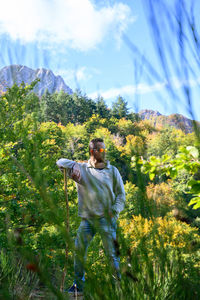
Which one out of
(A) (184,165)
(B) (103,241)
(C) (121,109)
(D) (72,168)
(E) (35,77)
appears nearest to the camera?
(B) (103,241)

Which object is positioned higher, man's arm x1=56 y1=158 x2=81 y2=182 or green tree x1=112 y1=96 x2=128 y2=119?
green tree x1=112 y1=96 x2=128 y2=119

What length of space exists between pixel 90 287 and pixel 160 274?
0.78 ft

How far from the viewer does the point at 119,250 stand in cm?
69

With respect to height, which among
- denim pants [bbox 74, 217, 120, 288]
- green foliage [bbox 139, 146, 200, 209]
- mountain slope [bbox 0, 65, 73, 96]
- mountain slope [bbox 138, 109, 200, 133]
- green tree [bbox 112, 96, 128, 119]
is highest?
mountain slope [bbox 0, 65, 73, 96]

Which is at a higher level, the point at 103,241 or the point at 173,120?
the point at 173,120

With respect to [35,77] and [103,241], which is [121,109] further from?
[103,241]

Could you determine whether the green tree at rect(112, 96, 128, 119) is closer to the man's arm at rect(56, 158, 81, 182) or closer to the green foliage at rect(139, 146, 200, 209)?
the green foliage at rect(139, 146, 200, 209)

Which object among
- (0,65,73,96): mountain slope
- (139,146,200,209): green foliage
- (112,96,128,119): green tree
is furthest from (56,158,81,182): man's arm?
(0,65,73,96): mountain slope

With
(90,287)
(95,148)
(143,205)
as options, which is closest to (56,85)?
(143,205)

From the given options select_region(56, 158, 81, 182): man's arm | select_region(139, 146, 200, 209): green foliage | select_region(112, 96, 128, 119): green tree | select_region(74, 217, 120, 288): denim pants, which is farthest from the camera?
select_region(56, 158, 81, 182): man's arm

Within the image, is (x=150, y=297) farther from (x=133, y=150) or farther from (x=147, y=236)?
(x=133, y=150)

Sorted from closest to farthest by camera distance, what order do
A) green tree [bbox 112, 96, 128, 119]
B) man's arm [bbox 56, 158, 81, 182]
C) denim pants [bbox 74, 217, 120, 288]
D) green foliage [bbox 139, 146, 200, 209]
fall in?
denim pants [bbox 74, 217, 120, 288] → green tree [bbox 112, 96, 128, 119] → green foliage [bbox 139, 146, 200, 209] → man's arm [bbox 56, 158, 81, 182]

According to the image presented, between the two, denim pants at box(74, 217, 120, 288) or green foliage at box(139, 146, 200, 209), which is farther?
green foliage at box(139, 146, 200, 209)

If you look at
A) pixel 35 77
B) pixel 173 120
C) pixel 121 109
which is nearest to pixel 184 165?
pixel 121 109
